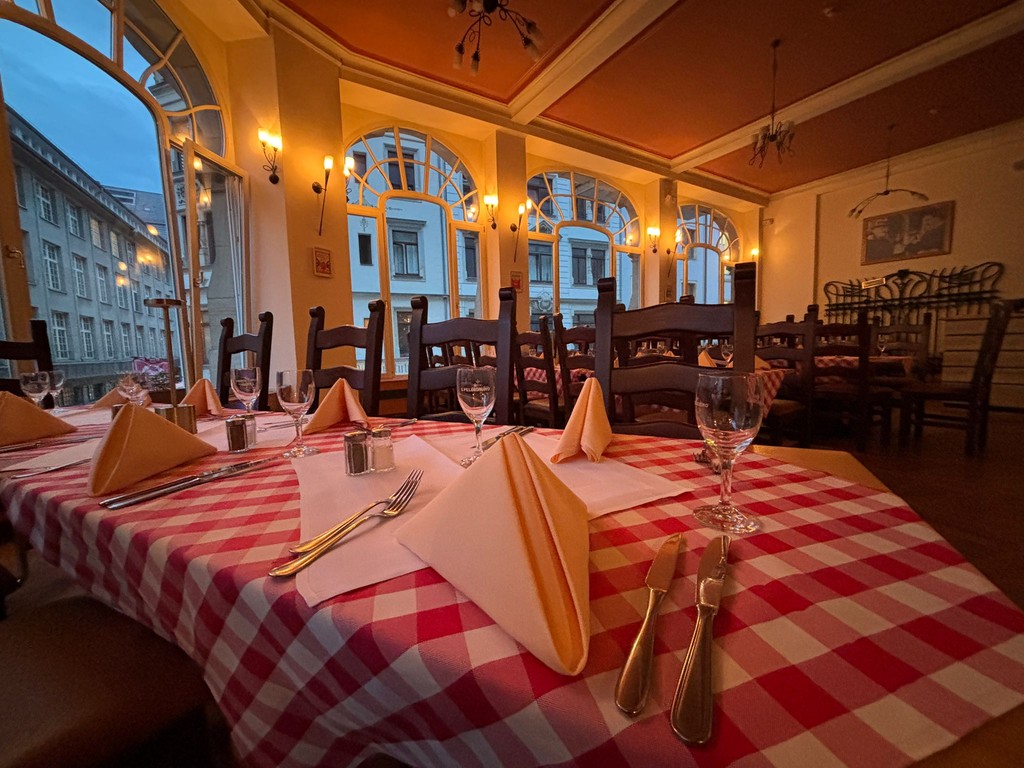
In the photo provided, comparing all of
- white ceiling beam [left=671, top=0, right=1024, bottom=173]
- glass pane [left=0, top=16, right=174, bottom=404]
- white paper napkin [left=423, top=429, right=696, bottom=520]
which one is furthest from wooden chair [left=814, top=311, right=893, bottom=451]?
glass pane [left=0, top=16, right=174, bottom=404]

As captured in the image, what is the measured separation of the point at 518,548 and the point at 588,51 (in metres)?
4.87

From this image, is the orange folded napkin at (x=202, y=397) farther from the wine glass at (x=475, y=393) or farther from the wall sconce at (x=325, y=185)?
the wall sconce at (x=325, y=185)

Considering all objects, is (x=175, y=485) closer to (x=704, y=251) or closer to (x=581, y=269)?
(x=704, y=251)

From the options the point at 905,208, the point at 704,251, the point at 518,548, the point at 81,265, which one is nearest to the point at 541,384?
the point at 518,548

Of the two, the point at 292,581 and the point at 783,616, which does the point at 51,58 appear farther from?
the point at 783,616

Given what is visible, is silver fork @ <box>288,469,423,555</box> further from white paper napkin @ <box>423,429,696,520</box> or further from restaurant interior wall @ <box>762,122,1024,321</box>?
restaurant interior wall @ <box>762,122,1024,321</box>

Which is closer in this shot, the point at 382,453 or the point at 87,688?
the point at 87,688

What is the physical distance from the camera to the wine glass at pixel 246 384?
41.9 inches

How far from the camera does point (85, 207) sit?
2.56 meters

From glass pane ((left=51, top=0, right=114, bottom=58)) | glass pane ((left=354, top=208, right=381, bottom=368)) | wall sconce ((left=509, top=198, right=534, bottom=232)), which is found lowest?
A: glass pane ((left=354, top=208, right=381, bottom=368))

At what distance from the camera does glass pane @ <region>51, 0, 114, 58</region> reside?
2393mm

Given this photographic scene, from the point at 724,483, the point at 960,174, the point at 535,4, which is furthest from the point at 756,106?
the point at 724,483

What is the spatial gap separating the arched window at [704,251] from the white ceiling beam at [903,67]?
198cm

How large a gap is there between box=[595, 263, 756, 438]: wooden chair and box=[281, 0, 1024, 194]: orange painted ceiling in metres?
3.34
